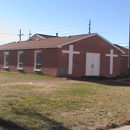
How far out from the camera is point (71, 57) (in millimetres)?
24516

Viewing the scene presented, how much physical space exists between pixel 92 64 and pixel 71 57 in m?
2.79

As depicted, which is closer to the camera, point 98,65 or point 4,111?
point 4,111

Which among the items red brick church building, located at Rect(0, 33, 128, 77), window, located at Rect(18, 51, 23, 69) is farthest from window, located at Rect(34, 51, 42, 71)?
window, located at Rect(18, 51, 23, 69)

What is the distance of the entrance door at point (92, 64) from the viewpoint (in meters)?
26.0

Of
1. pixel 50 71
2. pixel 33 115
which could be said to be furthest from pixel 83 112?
pixel 50 71

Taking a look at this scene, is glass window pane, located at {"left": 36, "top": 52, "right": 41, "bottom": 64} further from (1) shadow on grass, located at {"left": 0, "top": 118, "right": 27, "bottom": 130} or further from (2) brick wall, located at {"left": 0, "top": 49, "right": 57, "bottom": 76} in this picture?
(1) shadow on grass, located at {"left": 0, "top": 118, "right": 27, "bottom": 130}

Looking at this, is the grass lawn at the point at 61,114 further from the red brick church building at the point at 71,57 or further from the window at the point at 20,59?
the window at the point at 20,59

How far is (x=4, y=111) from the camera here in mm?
7414

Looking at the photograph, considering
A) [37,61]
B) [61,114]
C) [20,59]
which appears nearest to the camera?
[61,114]

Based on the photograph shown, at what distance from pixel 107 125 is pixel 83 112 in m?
1.31

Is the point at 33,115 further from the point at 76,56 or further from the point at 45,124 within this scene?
the point at 76,56

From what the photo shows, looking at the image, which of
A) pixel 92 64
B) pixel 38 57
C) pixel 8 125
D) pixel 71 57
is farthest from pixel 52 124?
pixel 38 57

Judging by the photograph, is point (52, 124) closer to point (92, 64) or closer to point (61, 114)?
point (61, 114)

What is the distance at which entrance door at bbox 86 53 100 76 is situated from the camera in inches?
1022
